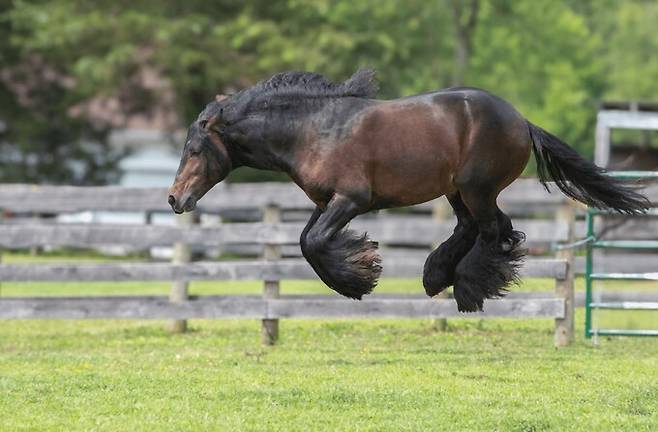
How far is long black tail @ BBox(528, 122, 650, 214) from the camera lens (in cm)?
859

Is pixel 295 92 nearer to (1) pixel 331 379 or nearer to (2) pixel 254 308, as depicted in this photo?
(1) pixel 331 379

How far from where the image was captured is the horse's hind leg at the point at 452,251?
8.55 m

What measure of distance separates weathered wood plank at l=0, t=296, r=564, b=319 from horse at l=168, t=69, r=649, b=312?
2.95 m

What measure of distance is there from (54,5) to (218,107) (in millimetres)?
22962

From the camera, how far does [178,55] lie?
28469 mm

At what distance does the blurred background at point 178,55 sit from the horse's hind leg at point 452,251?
18058 millimetres

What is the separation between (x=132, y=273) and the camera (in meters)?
12.1

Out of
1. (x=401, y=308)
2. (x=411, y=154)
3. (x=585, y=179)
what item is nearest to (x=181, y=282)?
(x=401, y=308)

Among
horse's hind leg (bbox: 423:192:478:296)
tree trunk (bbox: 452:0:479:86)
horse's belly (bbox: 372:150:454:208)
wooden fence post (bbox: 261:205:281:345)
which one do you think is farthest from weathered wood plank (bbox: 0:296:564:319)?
tree trunk (bbox: 452:0:479:86)

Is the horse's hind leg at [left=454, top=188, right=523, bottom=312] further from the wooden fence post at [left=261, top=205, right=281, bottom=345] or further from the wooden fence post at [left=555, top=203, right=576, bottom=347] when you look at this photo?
the wooden fence post at [left=261, top=205, right=281, bottom=345]

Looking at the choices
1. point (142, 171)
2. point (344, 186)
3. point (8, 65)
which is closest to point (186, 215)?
point (344, 186)

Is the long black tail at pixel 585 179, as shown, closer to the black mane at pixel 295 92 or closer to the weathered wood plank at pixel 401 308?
the black mane at pixel 295 92

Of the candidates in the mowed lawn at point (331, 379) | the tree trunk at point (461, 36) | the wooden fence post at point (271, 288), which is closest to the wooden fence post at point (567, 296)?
the mowed lawn at point (331, 379)

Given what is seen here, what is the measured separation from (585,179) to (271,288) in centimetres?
409
